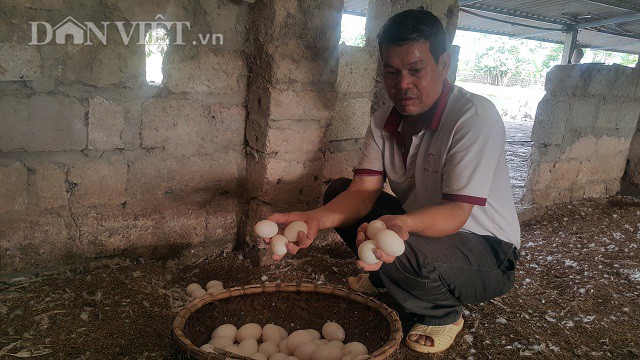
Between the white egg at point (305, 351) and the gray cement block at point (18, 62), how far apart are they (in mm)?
1759

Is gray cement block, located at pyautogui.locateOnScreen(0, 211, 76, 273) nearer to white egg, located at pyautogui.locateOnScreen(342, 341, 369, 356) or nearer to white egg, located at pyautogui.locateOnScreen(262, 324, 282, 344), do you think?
white egg, located at pyautogui.locateOnScreen(262, 324, 282, 344)

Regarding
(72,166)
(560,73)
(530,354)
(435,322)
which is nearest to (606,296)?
(530,354)

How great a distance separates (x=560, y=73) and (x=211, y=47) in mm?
3147

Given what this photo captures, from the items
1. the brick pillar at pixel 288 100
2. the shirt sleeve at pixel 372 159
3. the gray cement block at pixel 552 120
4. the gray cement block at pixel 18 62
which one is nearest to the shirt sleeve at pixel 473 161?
the shirt sleeve at pixel 372 159

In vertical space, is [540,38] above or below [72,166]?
above

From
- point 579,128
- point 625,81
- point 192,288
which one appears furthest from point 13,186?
point 625,81

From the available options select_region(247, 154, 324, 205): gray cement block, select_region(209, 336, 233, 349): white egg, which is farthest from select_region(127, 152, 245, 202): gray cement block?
select_region(209, 336, 233, 349): white egg

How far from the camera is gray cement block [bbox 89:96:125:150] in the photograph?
2.34m

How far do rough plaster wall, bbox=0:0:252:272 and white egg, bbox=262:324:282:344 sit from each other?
1031mm

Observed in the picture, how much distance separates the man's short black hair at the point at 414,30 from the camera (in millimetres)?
1818

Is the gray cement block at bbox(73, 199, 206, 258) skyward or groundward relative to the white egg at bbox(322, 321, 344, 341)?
skyward

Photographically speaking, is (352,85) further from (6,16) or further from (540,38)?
(540,38)

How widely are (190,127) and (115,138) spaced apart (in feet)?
1.29

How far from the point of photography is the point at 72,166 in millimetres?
2369
